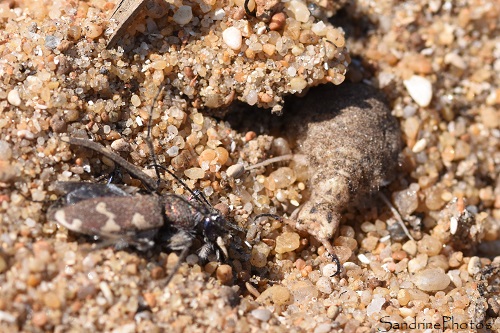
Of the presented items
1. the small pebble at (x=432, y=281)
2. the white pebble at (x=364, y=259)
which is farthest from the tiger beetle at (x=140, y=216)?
the small pebble at (x=432, y=281)

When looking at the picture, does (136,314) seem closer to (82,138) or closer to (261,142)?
(82,138)

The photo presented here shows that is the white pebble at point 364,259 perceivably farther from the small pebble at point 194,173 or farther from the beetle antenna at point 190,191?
the small pebble at point 194,173

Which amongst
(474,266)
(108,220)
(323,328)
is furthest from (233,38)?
(474,266)

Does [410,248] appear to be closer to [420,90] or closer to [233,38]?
[420,90]

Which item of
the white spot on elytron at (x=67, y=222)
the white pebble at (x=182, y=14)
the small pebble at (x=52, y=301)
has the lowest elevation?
the small pebble at (x=52, y=301)

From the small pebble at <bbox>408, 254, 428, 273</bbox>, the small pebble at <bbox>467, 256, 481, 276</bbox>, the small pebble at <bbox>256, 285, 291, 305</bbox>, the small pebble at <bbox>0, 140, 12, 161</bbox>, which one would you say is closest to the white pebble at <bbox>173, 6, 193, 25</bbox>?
the small pebble at <bbox>0, 140, 12, 161</bbox>
